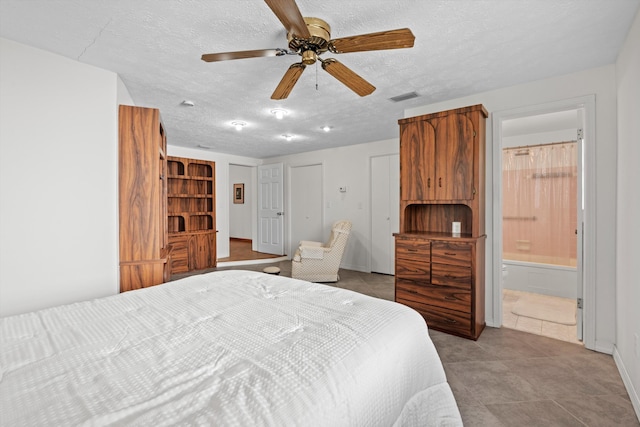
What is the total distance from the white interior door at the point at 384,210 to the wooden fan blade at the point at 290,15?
3.85 metres

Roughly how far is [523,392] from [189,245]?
520cm

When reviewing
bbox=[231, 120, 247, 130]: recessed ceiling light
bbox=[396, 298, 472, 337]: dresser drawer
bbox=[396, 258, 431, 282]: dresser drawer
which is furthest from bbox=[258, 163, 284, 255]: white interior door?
bbox=[396, 298, 472, 337]: dresser drawer

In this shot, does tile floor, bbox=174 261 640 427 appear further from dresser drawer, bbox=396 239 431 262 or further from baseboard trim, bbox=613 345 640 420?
dresser drawer, bbox=396 239 431 262

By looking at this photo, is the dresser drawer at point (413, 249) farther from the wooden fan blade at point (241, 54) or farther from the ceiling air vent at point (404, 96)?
the wooden fan blade at point (241, 54)

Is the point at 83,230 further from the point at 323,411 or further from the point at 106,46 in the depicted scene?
the point at 323,411

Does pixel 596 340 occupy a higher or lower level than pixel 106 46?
lower

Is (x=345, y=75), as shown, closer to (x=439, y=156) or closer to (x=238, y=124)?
(x=439, y=156)

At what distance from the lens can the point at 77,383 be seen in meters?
0.86

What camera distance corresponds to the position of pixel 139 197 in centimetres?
262

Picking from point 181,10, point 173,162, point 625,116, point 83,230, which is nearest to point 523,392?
point 625,116

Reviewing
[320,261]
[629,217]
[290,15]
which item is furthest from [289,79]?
[320,261]

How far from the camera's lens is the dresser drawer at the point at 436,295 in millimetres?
2748

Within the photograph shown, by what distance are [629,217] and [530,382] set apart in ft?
4.36

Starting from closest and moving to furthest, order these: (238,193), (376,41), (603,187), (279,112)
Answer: (376,41), (603,187), (279,112), (238,193)
